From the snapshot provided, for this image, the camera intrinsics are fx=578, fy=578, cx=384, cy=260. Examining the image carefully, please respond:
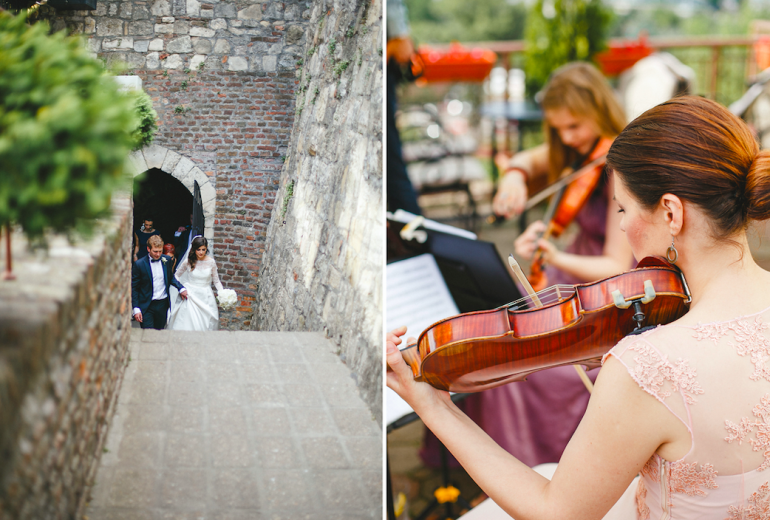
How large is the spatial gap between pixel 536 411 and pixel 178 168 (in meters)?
1.63

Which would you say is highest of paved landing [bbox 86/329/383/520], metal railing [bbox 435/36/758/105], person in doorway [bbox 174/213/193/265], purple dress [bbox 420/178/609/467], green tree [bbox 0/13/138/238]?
metal railing [bbox 435/36/758/105]

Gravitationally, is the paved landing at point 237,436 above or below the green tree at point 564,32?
below

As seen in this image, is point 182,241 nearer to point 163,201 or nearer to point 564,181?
point 163,201

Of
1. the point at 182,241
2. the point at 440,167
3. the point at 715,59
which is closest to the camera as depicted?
the point at 182,241

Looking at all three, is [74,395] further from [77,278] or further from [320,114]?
[320,114]

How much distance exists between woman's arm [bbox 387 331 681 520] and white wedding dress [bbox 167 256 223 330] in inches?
26.5

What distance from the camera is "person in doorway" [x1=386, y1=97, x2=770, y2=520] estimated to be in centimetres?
104

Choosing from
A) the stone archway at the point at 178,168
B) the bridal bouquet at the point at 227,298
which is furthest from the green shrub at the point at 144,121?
the bridal bouquet at the point at 227,298

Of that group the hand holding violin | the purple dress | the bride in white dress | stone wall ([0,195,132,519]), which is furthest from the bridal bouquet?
the purple dress

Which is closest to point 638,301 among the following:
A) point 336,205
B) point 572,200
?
point 336,205

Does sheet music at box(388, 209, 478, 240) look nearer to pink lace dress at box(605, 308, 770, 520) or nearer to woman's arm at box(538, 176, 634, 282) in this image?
woman's arm at box(538, 176, 634, 282)

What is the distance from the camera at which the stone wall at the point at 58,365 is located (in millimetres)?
767

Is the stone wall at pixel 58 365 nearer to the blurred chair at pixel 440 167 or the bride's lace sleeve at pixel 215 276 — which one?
the bride's lace sleeve at pixel 215 276

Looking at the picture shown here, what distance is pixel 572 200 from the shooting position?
2418 mm
